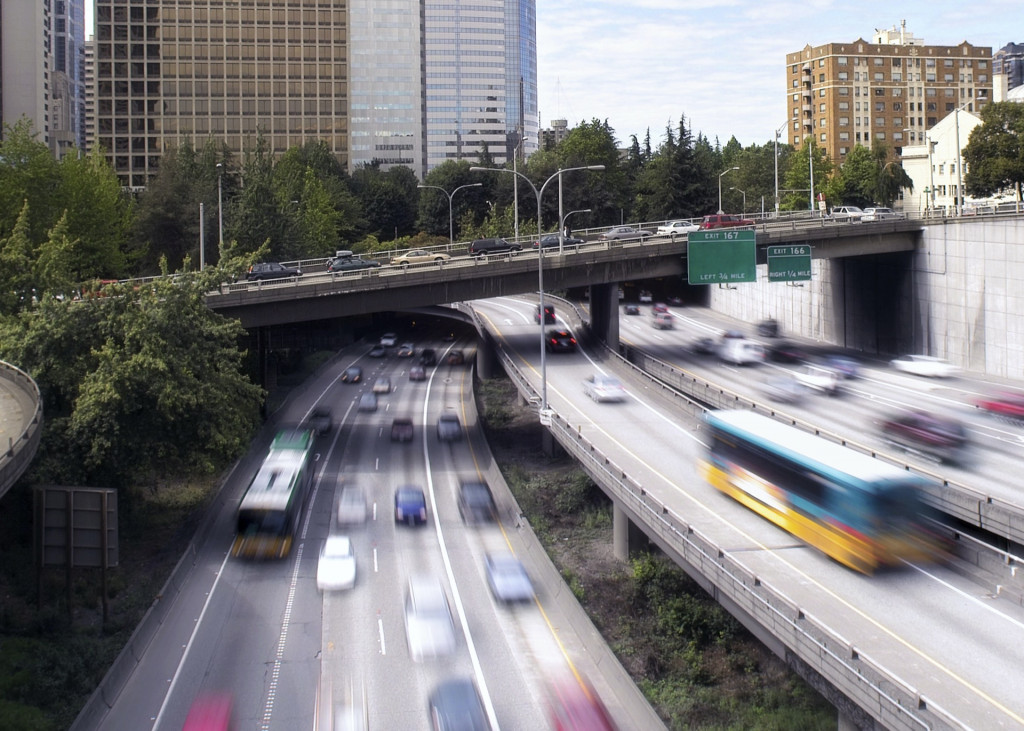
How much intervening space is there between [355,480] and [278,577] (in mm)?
12222

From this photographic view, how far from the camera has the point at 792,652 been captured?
803 inches

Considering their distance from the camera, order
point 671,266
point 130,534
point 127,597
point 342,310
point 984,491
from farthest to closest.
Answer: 1. point 671,266
2. point 342,310
3. point 130,534
4. point 127,597
5. point 984,491

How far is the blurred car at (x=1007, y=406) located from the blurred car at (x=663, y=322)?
3634cm

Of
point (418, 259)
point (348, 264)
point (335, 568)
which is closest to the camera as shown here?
point (335, 568)

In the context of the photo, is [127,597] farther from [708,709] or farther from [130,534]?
[708,709]

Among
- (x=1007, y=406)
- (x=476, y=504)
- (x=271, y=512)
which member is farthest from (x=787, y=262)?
(x=271, y=512)

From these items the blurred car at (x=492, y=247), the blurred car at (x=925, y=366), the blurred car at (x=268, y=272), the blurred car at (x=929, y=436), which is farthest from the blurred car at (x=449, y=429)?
the blurred car at (x=925, y=366)

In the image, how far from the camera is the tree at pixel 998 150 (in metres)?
75.2

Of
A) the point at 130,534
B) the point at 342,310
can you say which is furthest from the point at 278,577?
the point at 342,310

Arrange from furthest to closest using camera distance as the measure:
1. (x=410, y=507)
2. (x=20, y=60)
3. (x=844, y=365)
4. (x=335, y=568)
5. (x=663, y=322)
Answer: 1. (x=20, y=60)
2. (x=663, y=322)
3. (x=844, y=365)
4. (x=410, y=507)
5. (x=335, y=568)

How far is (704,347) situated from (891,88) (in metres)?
94.7

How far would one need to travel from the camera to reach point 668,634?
99.9 ft

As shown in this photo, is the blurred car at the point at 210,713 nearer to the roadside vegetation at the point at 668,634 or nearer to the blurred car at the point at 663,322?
the roadside vegetation at the point at 668,634

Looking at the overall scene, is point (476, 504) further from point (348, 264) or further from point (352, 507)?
point (348, 264)
